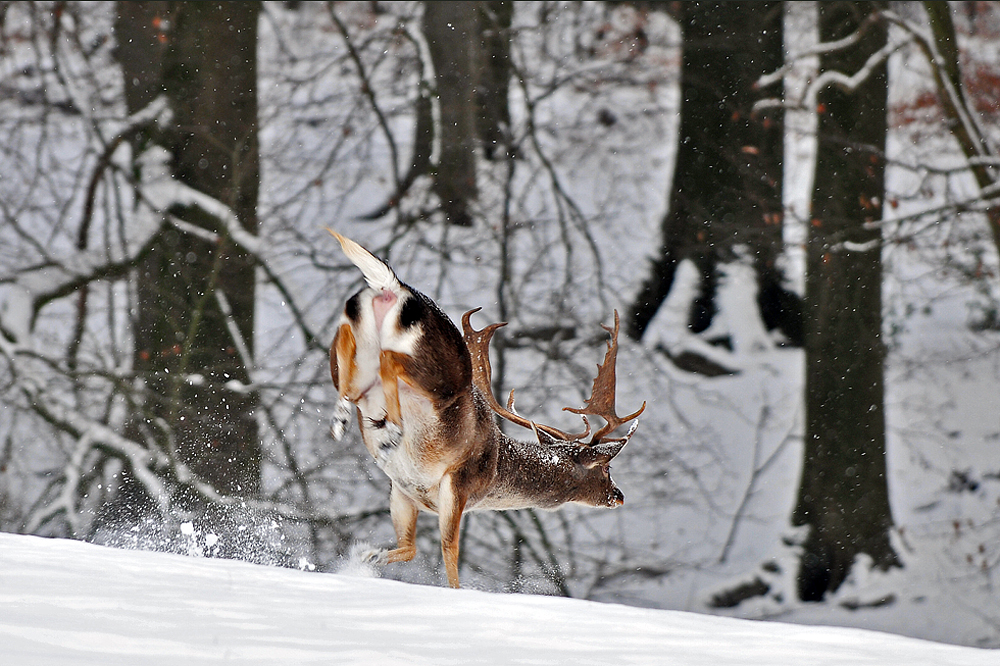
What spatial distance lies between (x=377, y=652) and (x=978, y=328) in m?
3.17

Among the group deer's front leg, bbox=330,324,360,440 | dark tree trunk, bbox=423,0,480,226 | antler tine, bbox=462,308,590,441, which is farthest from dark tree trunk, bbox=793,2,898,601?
deer's front leg, bbox=330,324,360,440

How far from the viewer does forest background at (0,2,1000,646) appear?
3205mm

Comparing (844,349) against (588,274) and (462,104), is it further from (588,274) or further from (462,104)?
(462,104)

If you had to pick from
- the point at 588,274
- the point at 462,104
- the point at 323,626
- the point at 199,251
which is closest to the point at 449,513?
the point at 323,626

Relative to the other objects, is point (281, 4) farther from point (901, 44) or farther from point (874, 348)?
point (874, 348)

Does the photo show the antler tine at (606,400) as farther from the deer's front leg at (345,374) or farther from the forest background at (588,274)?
the forest background at (588,274)

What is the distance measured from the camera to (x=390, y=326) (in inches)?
58.1

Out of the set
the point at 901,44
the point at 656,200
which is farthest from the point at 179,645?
the point at 901,44

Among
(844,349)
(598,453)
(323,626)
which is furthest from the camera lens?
(844,349)

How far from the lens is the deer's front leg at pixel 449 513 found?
1603 millimetres

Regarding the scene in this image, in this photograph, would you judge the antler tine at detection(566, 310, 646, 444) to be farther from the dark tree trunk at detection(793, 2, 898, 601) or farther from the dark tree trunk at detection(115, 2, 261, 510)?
the dark tree trunk at detection(115, 2, 261, 510)

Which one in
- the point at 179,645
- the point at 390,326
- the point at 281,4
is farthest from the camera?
the point at 281,4

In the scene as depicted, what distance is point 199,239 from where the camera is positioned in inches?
134

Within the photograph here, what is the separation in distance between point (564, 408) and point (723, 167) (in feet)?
5.80
